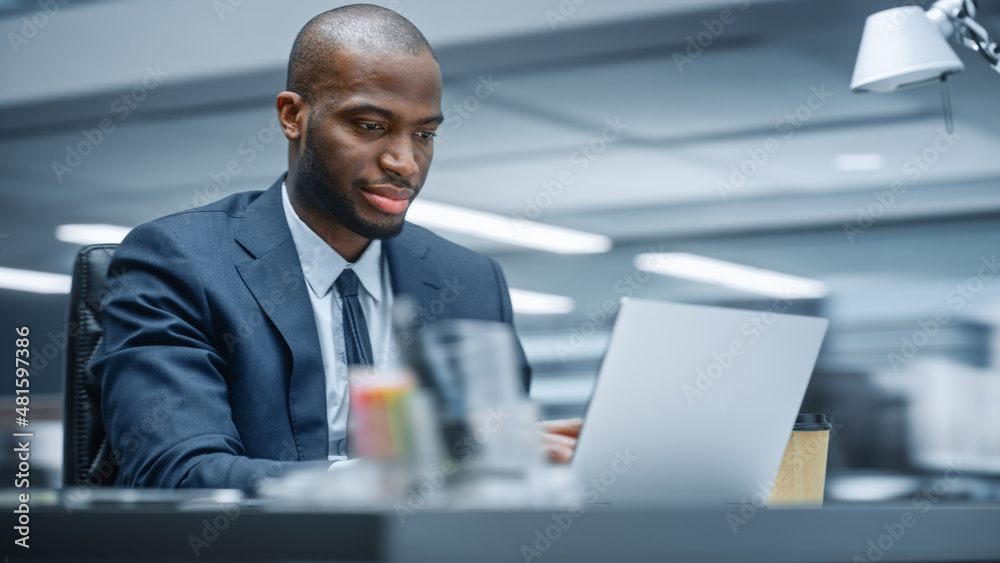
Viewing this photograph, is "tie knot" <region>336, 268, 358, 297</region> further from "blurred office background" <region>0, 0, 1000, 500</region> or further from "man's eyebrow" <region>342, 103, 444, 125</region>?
"blurred office background" <region>0, 0, 1000, 500</region>

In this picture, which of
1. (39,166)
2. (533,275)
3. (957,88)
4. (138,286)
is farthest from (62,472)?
(533,275)

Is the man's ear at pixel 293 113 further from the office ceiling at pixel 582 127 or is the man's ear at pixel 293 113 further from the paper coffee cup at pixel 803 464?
the office ceiling at pixel 582 127

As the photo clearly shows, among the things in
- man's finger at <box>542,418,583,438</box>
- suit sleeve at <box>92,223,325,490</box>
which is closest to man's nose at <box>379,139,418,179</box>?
suit sleeve at <box>92,223,325,490</box>

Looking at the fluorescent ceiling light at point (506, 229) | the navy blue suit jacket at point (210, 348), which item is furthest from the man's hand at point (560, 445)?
the fluorescent ceiling light at point (506, 229)

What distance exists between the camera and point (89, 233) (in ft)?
24.0

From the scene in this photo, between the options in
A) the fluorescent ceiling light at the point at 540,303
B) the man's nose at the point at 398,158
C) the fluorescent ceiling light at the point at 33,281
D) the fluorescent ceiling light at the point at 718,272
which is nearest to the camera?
the man's nose at the point at 398,158

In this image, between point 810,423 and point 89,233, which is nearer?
point 810,423

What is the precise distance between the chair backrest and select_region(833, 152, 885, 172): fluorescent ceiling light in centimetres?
475

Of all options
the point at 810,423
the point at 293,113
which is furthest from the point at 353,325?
the point at 810,423

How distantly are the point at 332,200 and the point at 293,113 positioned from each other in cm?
17

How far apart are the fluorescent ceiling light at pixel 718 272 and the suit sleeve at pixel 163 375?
602 centimetres

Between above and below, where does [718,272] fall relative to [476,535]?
above

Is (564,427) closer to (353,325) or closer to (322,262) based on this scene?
(353,325)

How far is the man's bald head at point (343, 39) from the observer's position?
1510mm
